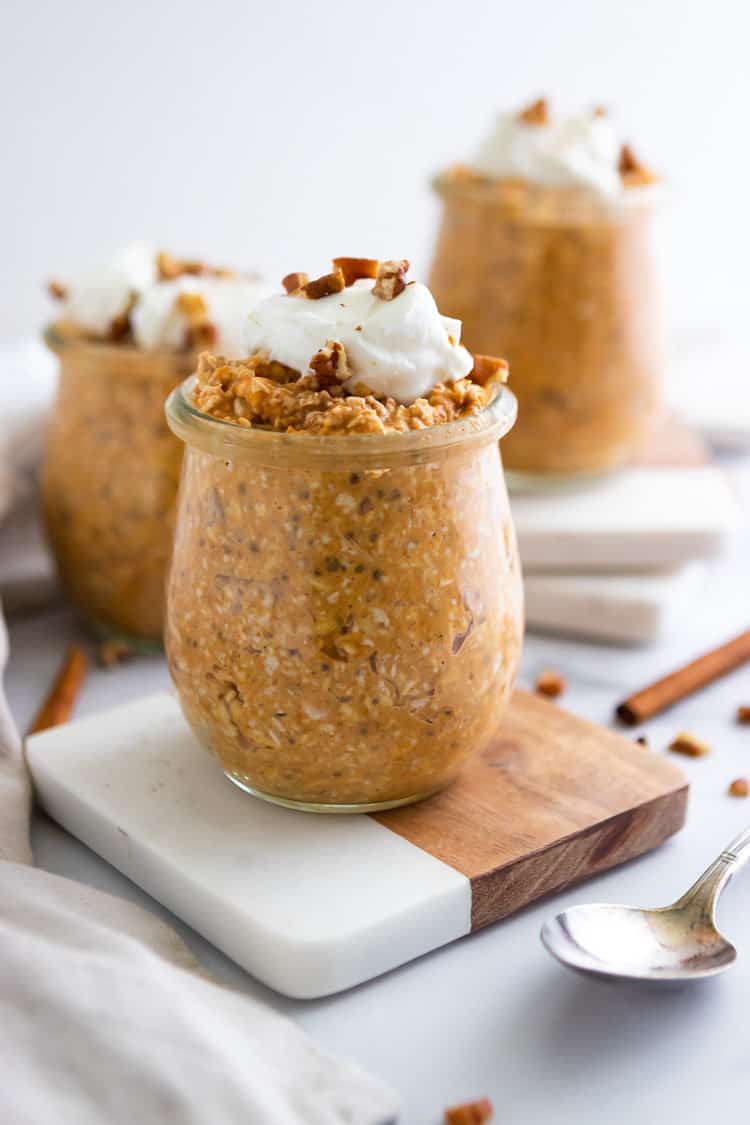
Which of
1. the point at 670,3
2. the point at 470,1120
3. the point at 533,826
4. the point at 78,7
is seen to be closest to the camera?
the point at 470,1120

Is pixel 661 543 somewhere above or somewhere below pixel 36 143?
below

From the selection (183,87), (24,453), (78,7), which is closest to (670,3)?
(183,87)

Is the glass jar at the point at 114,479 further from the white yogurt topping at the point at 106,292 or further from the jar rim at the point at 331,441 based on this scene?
the jar rim at the point at 331,441

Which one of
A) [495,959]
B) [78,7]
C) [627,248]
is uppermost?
[78,7]

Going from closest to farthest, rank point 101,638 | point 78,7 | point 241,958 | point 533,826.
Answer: point 241,958 → point 533,826 → point 101,638 → point 78,7

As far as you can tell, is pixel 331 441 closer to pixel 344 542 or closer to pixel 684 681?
pixel 344 542

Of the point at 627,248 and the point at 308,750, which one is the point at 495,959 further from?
the point at 627,248

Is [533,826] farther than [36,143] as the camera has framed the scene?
No

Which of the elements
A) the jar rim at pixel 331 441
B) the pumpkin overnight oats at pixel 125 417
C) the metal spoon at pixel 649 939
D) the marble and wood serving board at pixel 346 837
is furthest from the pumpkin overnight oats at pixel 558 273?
the metal spoon at pixel 649 939
